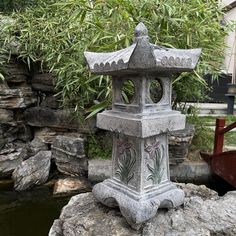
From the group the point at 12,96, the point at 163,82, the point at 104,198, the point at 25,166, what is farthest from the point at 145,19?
the point at 25,166

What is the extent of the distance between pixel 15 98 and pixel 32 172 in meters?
1.31

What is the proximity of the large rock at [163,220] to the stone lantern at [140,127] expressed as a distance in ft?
0.30

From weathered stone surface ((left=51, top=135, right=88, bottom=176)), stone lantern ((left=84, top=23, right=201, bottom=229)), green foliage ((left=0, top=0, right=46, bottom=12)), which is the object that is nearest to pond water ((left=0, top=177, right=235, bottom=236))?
weathered stone surface ((left=51, top=135, right=88, bottom=176))

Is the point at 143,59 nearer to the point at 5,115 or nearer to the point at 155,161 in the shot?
the point at 155,161

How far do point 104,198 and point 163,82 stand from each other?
1.06 meters

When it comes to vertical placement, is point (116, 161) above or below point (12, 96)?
below

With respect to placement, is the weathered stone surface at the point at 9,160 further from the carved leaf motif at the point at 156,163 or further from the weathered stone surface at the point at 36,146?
the carved leaf motif at the point at 156,163

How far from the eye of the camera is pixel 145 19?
3.50 metres

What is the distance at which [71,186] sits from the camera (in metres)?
4.34

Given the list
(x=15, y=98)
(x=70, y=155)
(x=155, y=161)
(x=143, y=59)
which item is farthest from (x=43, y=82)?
(x=143, y=59)

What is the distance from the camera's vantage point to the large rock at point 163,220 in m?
2.10

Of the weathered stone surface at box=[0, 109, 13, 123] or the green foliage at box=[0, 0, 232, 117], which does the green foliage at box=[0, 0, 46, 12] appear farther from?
the weathered stone surface at box=[0, 109, 13, 123]

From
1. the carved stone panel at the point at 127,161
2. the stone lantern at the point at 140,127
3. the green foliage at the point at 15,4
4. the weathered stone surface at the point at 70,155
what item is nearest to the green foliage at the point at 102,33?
the weathered stone surface at the point at 70,155

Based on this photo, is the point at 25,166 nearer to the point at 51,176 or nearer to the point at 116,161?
the point at 51,176
